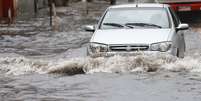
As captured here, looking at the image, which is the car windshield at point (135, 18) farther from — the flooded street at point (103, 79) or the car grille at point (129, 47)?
the car grille at point (129, 47)

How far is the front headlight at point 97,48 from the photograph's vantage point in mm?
12921

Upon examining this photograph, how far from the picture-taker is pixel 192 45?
19688mm

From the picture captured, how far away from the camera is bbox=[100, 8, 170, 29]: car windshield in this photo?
46.1 feet

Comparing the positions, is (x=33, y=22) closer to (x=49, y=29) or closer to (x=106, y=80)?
(x=49, y=29)

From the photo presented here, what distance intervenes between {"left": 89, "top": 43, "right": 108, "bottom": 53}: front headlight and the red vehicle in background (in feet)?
48.3

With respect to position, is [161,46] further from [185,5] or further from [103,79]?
[185,5]

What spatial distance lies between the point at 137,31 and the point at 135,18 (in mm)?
949

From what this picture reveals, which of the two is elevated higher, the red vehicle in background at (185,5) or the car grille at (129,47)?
the car grille at (129,47)

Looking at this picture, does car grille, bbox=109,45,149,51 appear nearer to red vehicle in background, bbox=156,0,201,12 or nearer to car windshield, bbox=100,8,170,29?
car windshield, bbox=100,8,170,29

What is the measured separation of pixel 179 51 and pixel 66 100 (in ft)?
15.9

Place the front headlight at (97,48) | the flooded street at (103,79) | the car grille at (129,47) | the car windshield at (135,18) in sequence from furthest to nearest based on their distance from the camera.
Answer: the car windshield at (135,18) < the front headlight at (97,48) < the car grille at (129,47) < the flooded street at (103,79)

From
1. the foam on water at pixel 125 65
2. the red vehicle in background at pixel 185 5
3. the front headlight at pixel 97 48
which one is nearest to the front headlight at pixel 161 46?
the foam on water at pixel 125 65

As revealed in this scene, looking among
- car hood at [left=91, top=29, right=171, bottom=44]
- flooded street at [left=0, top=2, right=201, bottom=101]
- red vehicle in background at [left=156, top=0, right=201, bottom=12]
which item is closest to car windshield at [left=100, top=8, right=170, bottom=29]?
car hood at [left=91, top=29, right=171, bottom=44]

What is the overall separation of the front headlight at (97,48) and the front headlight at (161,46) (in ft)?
2.98
